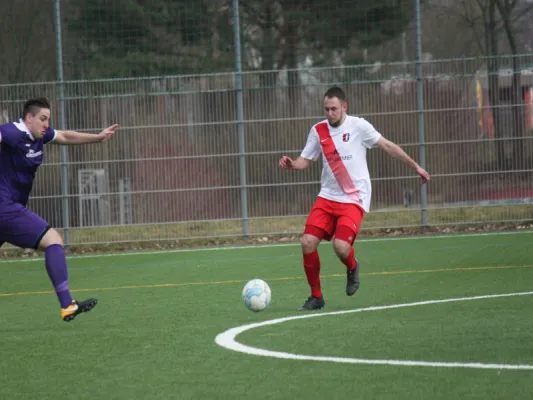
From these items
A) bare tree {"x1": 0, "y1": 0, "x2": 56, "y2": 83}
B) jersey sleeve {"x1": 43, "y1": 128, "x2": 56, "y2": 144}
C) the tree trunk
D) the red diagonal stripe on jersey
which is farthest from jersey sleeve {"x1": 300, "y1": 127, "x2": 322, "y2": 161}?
bare tree {"x1": 0, "y1": 0, "x2": 56, "y2": 83}

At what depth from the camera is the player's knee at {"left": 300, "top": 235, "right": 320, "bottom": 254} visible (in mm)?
10742

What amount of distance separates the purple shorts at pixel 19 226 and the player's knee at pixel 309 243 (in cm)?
238

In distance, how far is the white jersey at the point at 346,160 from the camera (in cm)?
1094

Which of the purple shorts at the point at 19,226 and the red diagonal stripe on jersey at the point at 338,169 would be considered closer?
the purple shorts at the point at 19,226

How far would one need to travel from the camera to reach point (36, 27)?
20.1 m

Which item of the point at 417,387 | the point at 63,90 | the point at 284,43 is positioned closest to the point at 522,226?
the point at 284,43

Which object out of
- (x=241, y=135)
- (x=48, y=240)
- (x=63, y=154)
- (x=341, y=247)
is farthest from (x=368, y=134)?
(x=63, y=154)

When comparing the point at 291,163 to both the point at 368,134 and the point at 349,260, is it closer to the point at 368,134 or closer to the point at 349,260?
the point at 368,134

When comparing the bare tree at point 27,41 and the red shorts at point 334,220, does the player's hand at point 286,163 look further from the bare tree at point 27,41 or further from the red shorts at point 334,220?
the bare tree at point 27,41

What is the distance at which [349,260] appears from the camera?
35.7ft

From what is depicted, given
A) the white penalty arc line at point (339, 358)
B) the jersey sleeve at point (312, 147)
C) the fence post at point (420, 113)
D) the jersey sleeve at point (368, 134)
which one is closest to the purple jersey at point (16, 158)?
the white penalty arc line at point (339, 358)

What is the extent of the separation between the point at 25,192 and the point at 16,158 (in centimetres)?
33

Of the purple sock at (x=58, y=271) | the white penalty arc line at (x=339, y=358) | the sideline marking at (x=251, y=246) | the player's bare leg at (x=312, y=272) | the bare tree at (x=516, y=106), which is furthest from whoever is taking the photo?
the bare tree at (x=516, y=106)

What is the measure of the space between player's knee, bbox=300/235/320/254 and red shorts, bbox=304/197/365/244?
41 millimetres
